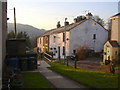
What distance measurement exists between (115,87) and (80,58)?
75.7ft

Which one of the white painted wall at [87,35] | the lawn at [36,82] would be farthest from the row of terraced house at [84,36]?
the lawn at [36,82]

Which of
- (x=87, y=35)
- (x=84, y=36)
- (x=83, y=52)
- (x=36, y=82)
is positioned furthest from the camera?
(x=87, y=35)

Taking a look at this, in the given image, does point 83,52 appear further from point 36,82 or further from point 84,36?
point 36,82

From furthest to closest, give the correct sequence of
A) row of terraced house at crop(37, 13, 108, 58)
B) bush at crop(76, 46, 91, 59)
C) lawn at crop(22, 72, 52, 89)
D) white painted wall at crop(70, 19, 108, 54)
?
white painted wall at crop(70, 19, 108, 54) → row of terraced house at crop(37, 13, 108, 58) → bush at crop(76, 46, 91, 59) → lawn at crop(22, 72, 52, 89)

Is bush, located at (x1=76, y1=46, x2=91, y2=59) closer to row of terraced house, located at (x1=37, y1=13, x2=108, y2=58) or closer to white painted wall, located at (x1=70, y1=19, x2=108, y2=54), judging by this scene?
row of terraced house, located at (x1=37, y1=13, x2=108, y2=58)

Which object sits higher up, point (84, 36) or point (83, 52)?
point (84, 36)

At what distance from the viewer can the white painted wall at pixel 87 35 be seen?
4035 centimetres

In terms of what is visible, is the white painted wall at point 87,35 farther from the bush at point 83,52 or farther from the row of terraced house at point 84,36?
the bush at point 83,52

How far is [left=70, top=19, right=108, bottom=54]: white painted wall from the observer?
40.4m

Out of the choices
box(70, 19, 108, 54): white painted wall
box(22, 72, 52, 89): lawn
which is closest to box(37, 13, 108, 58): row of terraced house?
box(70, 19, 108, 54): white painted wall

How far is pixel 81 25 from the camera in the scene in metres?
40.5

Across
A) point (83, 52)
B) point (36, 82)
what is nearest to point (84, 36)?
point (83, 52)

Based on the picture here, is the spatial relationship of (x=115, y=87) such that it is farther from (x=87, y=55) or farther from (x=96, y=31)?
(x=96, y=31)

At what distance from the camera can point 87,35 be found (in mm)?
41188
